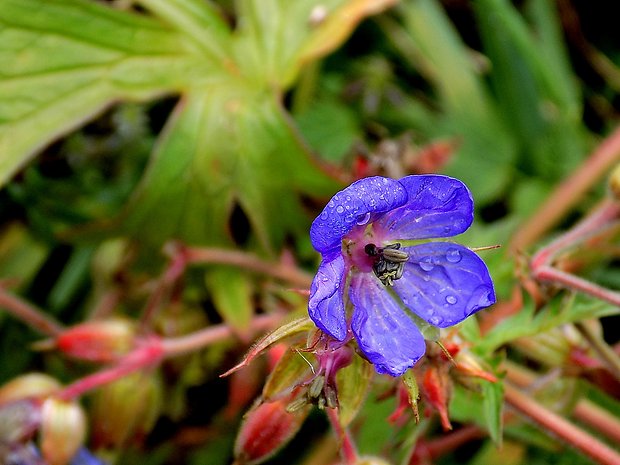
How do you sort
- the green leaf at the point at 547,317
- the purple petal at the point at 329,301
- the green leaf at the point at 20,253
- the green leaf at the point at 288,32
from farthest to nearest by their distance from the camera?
the green leaf at the point at 20,253 < the green leaf at the point at 288,32 < the green leaf at the point at 547,317 < the purple petal at the point at 329,301

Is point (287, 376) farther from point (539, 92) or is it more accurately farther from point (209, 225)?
point (539, 92)

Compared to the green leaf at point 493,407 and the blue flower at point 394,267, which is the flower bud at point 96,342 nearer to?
the blue flower at point 394,267

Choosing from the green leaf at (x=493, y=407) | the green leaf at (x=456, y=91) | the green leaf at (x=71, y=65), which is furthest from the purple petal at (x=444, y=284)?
the green leaf at (x=456, y=91)

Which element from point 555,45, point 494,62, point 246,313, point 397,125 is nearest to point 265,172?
point 246,313

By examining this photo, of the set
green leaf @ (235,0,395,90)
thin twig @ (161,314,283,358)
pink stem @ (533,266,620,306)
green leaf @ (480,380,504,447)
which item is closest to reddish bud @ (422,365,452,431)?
green leaf @ (480,380,504,447)

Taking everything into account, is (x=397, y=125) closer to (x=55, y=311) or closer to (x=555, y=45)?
(x=555, y=45)

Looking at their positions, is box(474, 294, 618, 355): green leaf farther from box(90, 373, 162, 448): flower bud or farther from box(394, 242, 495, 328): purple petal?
box(90, 373, 162, 448): flower bud
